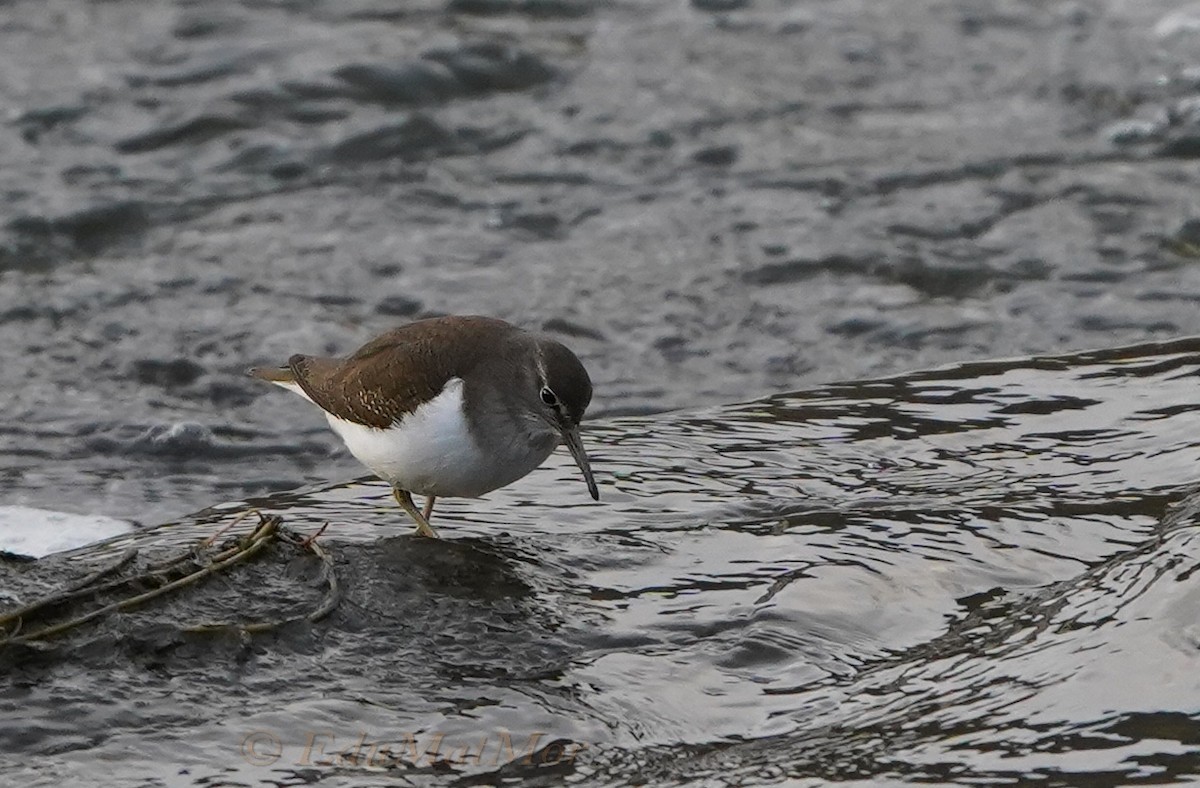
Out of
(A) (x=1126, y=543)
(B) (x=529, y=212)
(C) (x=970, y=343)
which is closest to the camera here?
(A) (x=1126, y=543)

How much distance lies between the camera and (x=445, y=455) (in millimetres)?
5402

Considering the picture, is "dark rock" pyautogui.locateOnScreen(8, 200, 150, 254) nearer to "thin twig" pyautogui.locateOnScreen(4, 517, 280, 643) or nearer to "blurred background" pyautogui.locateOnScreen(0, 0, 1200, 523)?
"blurred background" pyautogui.locateOnScreen(0, 0, 1200, 523)

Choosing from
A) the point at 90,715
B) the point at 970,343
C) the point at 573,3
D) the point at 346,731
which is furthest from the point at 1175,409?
the point at 573,3

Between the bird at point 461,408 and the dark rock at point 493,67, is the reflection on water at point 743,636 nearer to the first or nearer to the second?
the bird at point 461,408

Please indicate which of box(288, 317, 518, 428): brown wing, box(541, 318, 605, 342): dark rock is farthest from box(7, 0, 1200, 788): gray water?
box(288, 317, 518, 428): brown wing

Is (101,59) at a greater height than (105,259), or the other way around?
(101,59)

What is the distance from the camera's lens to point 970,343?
8.20m

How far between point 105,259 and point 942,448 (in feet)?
16.5

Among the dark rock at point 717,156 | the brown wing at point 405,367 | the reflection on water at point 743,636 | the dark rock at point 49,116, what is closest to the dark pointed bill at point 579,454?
the reflection on water at point 743,636

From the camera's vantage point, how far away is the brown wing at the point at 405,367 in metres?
5.62

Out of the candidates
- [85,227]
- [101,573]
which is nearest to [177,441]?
[85,227]

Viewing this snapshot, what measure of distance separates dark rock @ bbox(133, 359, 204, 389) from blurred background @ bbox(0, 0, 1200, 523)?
0.02 meters

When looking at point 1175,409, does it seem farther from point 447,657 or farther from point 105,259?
point 105,259

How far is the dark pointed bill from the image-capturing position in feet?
18.2
